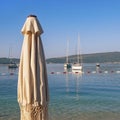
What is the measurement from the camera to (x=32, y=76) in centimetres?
641

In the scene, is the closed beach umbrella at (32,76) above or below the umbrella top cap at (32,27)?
below

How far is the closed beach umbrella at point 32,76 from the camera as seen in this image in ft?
21.0

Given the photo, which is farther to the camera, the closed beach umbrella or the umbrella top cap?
the umbrella top cap

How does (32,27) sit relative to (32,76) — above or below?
above

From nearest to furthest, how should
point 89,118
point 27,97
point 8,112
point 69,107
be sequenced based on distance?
point 27,97, point 89,118, point 8,112, point 69,107

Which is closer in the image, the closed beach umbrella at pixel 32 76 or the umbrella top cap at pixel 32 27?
the closed beach umbrella at pixel 32 76

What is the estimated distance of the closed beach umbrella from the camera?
21.0 ft

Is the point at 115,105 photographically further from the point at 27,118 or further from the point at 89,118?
the point at 27,118

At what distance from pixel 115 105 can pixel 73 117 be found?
5.89 m

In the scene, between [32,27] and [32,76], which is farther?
[32,27]

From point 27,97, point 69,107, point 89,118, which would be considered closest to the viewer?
point 27,97

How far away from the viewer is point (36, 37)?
6.61 metres

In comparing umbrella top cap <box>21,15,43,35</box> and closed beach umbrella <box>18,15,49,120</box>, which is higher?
umbrella top cap <box>21,15,43,35</box>

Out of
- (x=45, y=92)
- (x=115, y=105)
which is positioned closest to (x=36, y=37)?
(x=45, y=92)
